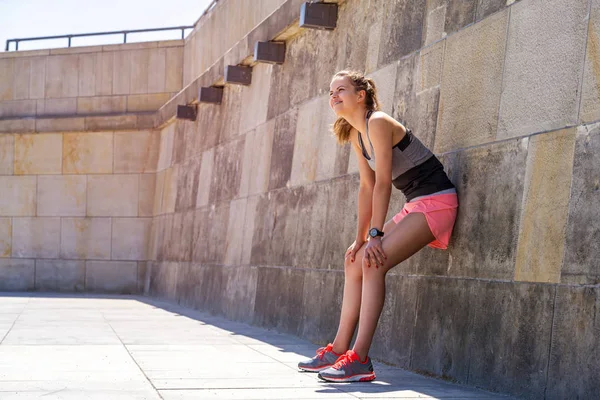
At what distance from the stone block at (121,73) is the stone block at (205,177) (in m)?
4.98

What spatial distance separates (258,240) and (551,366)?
637 centimetres

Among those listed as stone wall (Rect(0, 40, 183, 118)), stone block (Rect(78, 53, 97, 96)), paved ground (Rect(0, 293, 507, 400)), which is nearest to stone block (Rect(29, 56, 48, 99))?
stone wall (Rect(0, 40, 183, 118))

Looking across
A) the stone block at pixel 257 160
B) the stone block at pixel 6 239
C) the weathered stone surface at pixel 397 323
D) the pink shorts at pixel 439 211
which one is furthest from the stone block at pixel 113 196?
the pink shorts at pixel 439 211

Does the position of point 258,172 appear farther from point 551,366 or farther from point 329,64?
point 551,366

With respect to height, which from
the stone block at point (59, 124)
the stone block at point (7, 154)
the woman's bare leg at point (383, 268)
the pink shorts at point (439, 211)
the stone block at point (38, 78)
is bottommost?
the woman's bare leg at point (383, 268)

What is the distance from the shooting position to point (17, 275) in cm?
1894

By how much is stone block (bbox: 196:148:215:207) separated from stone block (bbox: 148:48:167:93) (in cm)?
442

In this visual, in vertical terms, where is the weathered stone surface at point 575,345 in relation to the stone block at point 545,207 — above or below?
below

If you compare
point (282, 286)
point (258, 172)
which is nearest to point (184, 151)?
point (258, 172)

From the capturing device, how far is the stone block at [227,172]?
12477mm

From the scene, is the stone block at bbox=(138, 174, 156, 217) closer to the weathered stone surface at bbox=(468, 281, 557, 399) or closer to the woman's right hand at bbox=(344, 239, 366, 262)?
the woman's right hand at bbox=(344, 239, 366, 262)

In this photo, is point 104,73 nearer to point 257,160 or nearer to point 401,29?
point 257,160

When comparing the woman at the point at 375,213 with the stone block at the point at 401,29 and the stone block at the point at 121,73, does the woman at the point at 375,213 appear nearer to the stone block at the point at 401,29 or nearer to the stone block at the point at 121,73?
the stone block at the point at 401,29

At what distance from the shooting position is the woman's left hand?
19.0ft
